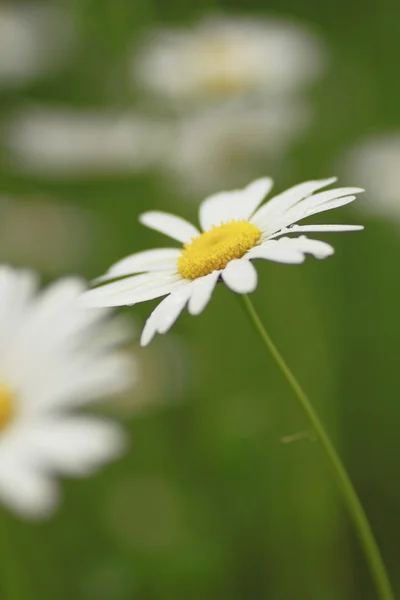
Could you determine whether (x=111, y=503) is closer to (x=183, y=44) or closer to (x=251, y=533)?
(x=251, y=533)

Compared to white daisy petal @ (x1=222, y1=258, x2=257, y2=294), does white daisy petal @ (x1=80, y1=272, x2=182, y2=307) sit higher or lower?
higher

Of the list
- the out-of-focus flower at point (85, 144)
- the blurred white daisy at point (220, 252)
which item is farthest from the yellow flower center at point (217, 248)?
the out-of-focus flower at point (85, 144)

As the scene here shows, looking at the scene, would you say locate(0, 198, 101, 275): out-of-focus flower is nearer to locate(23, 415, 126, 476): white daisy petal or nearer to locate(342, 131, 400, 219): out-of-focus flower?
locate(342, 131, 400, 219): out-of-focus flower

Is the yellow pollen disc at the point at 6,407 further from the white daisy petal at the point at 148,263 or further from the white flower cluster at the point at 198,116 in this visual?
the white flower cluster at the point at 198,116

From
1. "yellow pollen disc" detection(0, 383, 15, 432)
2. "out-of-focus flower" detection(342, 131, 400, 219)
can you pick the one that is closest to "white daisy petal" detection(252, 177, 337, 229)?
"yellow pollen disc" detection(0, 383, 15, 432)

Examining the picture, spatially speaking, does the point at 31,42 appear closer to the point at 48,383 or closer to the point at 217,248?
the point at 48,383
